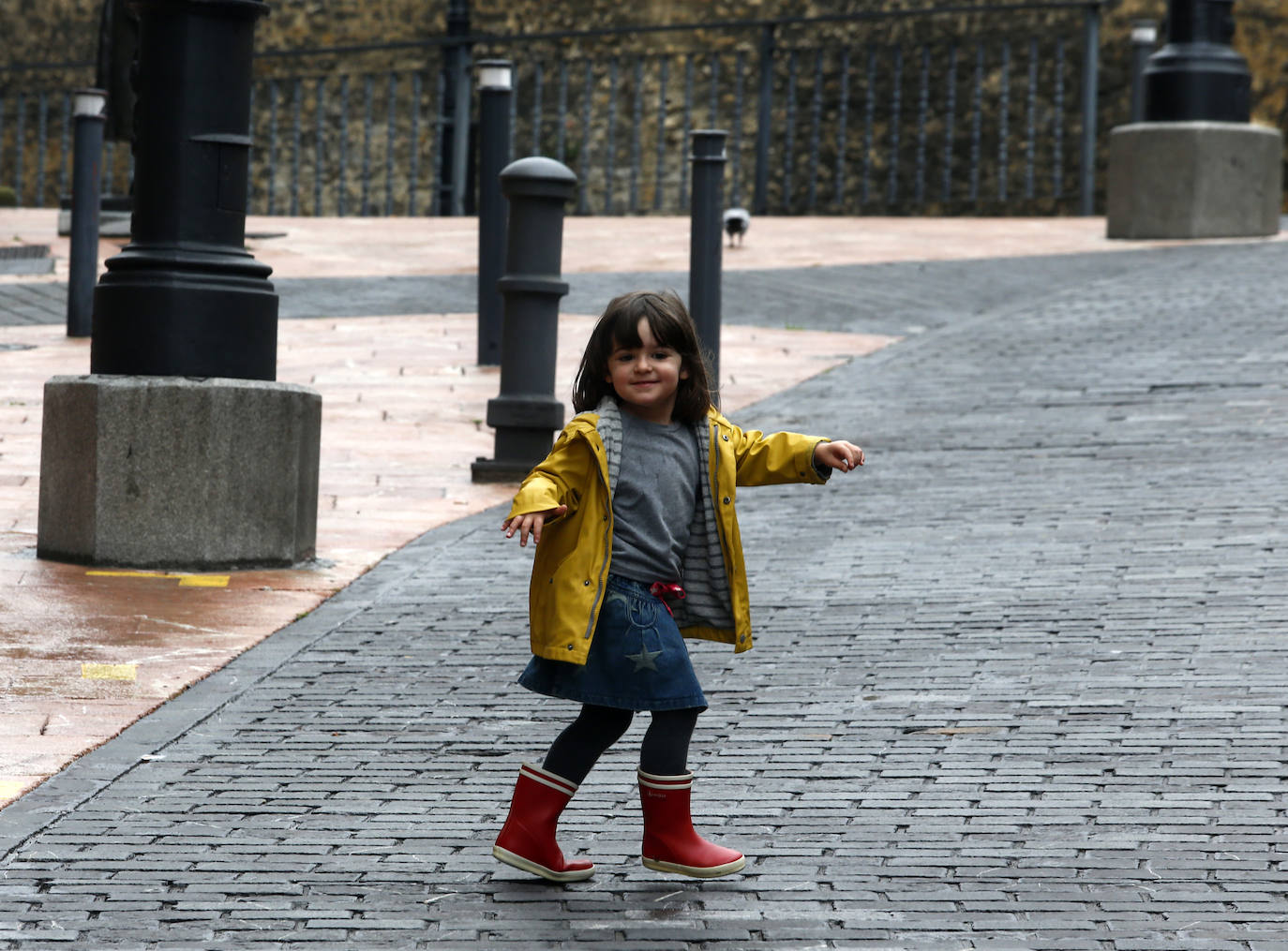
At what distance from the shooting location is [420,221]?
1725 cm

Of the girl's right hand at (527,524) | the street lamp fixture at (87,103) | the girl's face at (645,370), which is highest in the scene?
the street lamp fixture at (87,103)

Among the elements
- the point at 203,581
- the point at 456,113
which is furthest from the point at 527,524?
the point at 456,113

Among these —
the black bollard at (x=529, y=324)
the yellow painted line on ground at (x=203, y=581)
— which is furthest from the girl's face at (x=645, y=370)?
the black bollard at (x=529, y=324)

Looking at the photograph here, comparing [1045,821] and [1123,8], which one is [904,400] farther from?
[1123,8]

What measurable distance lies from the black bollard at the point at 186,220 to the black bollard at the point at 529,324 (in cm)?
159

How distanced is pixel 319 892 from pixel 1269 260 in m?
10.2

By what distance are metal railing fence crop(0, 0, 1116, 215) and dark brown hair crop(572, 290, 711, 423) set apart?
47.3 ft

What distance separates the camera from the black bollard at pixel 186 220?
5.93 m

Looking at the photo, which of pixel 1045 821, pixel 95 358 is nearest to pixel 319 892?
pixel 1045 821

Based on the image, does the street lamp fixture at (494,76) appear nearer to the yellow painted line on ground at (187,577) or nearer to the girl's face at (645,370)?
the yellow painted line on ground at (187,577)

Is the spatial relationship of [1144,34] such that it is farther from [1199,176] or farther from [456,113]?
Result: [456,113]

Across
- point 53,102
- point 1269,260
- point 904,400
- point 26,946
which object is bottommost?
point 26,946

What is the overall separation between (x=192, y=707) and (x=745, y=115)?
20.1m

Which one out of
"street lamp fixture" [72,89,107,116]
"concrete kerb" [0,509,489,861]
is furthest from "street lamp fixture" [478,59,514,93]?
"concrete kerb" [0,509,489,861]
